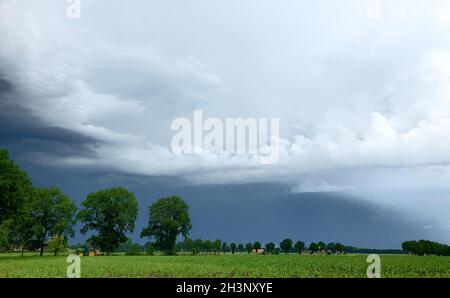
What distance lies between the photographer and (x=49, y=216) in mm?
72562

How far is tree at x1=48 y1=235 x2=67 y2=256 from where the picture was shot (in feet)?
234

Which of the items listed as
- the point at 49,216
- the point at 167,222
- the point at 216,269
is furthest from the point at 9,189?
the point at 167,222

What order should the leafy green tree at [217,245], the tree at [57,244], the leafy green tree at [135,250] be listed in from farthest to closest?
the leafy green tree at [217,245]
the leafy green tree at [135,250]
the tree at [57,244]

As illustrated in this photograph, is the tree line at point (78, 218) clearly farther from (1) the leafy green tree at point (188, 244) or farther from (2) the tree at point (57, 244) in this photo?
(1) the leafy green tree at point (188, 244)

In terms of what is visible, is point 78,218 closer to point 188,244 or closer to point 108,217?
point 108,217

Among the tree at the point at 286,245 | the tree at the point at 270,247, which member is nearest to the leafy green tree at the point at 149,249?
the tree at the point at 270,247

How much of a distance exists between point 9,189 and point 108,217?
30.2 meters

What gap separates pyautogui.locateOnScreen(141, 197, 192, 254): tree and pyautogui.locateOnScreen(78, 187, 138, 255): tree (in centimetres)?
719

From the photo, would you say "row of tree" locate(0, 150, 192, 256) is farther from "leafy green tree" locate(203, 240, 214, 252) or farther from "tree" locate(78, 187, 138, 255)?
"leafy green tree" locate(203, 240, 214, 252)

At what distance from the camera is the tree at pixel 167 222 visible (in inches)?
3460

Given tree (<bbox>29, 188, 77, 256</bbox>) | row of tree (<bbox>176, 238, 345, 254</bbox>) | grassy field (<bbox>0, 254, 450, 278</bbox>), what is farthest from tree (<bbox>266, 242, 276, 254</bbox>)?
grassy field (<bbox>0, 254, 450, 278</bbox>)

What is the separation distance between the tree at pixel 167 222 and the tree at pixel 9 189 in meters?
36.5

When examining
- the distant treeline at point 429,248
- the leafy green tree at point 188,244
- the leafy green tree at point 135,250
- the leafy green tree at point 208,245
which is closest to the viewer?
the leafy green tree at point 135,250
